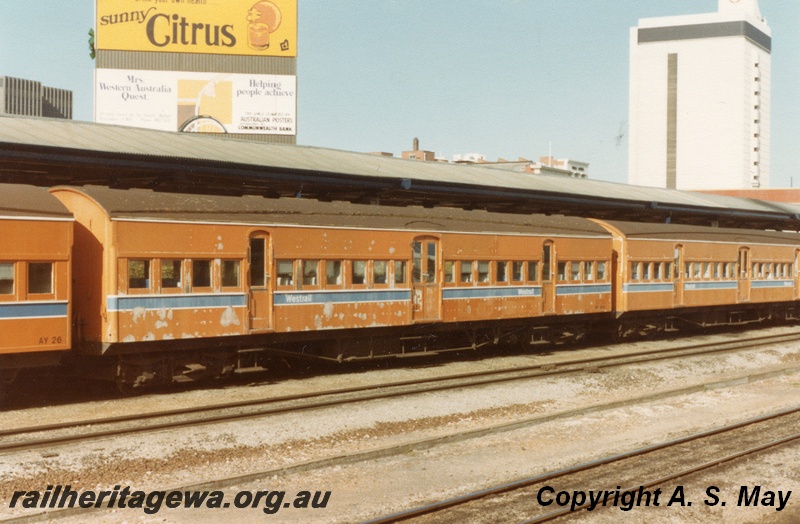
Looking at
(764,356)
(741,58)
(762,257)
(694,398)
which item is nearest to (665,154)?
(741,58)

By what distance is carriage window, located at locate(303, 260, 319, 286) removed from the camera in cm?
1766

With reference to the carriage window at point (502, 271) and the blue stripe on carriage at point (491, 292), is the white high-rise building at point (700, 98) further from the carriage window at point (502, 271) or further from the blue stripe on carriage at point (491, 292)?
the carriage window at point (502, 271)

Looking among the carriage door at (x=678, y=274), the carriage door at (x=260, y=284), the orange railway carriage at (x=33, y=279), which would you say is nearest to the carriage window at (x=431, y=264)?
the carriage door at (x=260, y=284)

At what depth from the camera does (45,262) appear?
14055 mm

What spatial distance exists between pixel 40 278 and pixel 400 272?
26.7ft

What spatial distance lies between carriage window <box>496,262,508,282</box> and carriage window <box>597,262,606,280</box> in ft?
13.9

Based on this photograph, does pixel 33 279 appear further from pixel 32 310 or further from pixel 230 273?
pixel 230 273

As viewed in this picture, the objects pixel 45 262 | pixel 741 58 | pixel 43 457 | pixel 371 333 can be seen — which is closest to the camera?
pixel 43 457

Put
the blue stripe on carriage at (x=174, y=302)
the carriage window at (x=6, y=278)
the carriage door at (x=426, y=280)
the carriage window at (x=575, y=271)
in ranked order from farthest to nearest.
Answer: the carriage window at (x=575, y=271), the carriage door at (x=426, y=280), the blue stripe on carriage at (x=174, y=302), the carriage window at (x=6, y=278)

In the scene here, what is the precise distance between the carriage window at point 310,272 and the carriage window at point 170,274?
2.88m

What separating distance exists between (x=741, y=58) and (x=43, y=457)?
117485 mm

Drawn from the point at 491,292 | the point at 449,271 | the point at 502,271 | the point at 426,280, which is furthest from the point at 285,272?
the point at 502,271

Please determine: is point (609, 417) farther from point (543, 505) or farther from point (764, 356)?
point (764, 356)

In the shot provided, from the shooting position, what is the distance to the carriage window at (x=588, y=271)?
2461 centimetres
